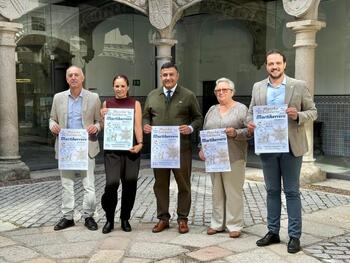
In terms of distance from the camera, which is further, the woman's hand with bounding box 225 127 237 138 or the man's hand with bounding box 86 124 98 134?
the man's hand with bounding box 86 124 98 134

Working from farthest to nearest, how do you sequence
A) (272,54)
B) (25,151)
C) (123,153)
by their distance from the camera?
(25,151) < (123,153) < (272,54)

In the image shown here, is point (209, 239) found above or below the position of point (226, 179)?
below

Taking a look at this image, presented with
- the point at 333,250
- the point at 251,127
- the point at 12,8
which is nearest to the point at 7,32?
the point at 12,8

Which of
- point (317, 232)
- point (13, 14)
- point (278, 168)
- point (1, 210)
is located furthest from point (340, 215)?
point (13, 14)

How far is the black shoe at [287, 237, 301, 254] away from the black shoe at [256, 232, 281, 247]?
22 centimetres

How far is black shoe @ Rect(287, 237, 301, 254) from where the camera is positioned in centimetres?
462

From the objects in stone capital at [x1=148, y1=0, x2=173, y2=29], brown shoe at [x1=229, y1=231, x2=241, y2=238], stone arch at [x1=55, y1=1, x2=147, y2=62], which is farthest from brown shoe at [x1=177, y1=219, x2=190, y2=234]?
stone arch at [x1=55, y1=1, x2=147, y2=62]

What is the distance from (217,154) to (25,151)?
6.72 meters

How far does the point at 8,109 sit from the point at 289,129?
5.77 metres

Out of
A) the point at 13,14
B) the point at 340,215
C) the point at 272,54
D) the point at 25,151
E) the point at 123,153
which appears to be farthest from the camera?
the point at 25,151

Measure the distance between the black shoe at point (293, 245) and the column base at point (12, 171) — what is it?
5627mm

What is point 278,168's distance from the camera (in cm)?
473

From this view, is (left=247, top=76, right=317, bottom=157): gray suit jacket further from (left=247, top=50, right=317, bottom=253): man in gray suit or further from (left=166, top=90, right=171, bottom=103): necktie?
(left=166, top=90, right=171, bottom=103): necktie

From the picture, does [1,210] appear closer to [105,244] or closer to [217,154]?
[105,244]
